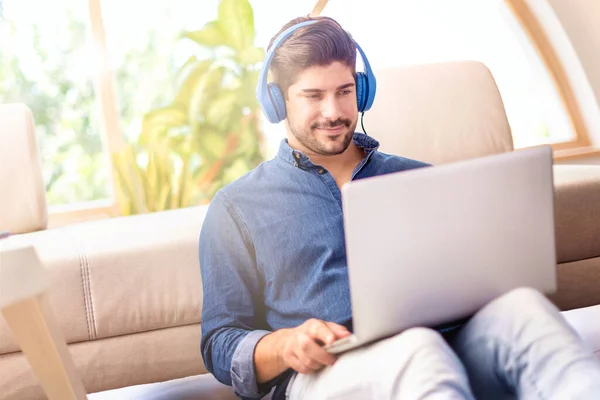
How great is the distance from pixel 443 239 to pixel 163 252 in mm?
1057

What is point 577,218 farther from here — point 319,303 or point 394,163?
point 319,303

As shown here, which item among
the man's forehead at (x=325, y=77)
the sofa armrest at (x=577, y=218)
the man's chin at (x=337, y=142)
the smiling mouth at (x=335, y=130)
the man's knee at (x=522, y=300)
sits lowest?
the sofa armrest at (x=577, y=218)

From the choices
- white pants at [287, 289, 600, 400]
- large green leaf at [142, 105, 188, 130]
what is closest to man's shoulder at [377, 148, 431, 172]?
white pants at [287, 289, 600, 400]

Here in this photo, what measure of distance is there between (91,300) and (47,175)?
77.2 inches

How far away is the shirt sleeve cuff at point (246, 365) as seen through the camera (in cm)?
105

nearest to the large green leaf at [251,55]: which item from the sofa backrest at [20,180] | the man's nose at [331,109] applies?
the sofa backrest at [20,180]

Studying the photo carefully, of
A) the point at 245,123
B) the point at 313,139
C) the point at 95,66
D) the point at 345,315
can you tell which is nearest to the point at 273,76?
the point at 313,139

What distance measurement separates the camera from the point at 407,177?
2.78ft

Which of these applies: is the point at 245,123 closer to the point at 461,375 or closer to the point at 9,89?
the point at 9,89

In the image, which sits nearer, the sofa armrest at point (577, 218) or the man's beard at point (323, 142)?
the man's beard at point (323, 142)

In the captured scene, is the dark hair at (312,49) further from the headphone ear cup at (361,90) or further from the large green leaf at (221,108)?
the large green leaf at (221,108)

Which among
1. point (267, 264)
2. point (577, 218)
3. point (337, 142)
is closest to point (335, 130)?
point (337, 142)

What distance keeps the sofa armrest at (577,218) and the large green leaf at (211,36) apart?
193 centimetres

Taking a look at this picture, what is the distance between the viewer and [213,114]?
11.1 ft
